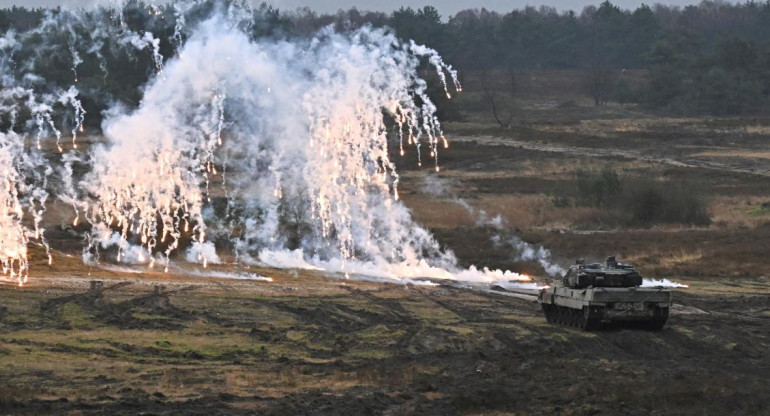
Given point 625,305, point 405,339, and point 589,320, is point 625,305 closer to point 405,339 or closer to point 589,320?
point 589,320

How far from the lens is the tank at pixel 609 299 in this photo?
39000 mm

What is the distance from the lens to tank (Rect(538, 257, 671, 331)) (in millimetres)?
Answer: 39000

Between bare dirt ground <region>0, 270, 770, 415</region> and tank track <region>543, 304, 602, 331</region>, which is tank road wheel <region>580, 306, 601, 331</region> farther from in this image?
bare dirt ground <region>0, 270, 770, 415</region>

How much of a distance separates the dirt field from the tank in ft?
2.00

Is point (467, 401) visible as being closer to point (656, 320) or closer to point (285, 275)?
point (656, 320)

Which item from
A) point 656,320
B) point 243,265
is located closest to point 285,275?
point 243,265

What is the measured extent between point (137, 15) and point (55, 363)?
68399 millimetres

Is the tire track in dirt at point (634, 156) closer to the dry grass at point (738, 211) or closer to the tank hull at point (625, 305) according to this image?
the dry grass at point (738, 211)

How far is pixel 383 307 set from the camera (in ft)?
148

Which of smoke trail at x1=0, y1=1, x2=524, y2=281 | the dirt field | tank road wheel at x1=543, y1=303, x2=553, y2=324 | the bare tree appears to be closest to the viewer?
the dirt field

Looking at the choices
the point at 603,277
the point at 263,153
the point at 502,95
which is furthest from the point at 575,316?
the point at 502,95

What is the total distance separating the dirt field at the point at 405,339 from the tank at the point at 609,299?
61 centimetres

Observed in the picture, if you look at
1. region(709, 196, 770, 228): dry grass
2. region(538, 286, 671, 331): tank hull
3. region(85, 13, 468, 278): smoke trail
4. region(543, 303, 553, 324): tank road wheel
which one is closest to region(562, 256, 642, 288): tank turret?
region(538, 286, 671, 331): tank hull

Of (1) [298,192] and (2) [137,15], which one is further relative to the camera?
(2) [137,15]
